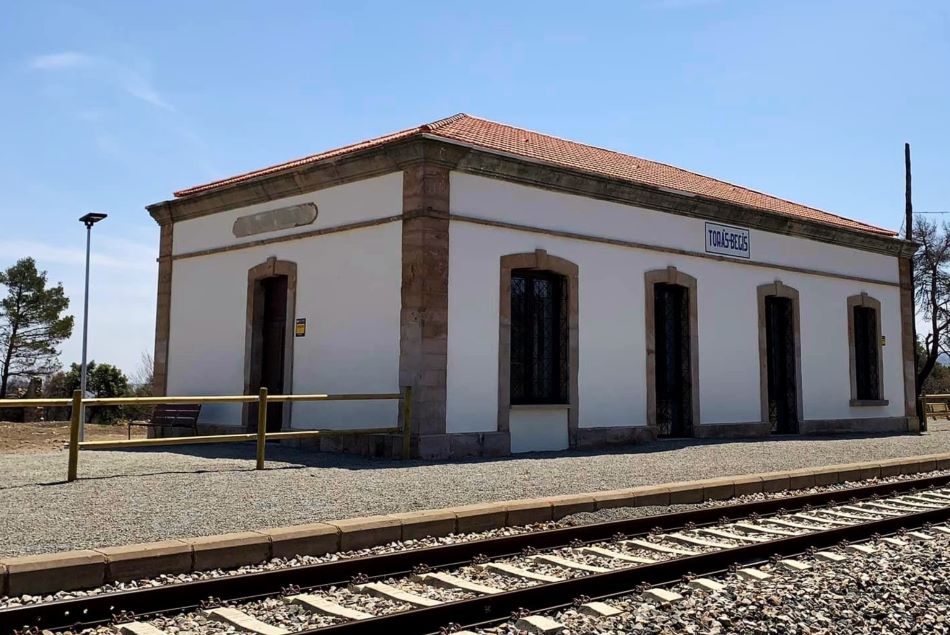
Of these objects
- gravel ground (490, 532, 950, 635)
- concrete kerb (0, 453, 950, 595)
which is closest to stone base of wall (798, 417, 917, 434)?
concrete kerb (0, 453, 950, 595)

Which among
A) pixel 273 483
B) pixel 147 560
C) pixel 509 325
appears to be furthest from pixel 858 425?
pixel 147 560

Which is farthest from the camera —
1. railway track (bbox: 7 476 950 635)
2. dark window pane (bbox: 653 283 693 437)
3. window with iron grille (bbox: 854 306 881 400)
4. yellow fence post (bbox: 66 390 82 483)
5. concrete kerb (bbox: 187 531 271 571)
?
window with iron grille (bbox: 854 306 881 400)

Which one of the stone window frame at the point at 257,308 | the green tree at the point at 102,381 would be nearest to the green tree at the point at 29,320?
the green tree at the point at 102,381

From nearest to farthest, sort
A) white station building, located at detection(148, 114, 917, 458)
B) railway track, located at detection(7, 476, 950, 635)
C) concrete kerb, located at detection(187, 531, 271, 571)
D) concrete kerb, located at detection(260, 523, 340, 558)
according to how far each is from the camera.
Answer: railway track, located at detection(7, 476, 950, 635) → concrete kerb, located at detection(187, 531, 271, 571) → concrete kerb, located at detection(260, 523, 340, 558) → white station building, located at detection(148, 114, 917, 458)

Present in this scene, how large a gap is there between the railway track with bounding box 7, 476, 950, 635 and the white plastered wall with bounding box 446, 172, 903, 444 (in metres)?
5.71

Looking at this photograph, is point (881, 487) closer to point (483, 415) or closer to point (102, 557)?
point (483, 415)

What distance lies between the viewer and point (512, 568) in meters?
5.92

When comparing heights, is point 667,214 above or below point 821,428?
above

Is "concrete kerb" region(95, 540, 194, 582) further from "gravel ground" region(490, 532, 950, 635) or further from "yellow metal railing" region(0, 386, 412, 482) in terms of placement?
"yellow metal railing" region(0, 386, 412, 482)

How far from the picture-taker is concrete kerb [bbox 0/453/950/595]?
207 inches

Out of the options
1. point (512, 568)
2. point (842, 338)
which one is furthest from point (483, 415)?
point (842, 338)

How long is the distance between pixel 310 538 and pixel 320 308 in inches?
318

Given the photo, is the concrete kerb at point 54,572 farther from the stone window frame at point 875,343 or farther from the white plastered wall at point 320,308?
the stone window frame at point 875,343

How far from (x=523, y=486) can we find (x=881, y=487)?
4287 millimetres
